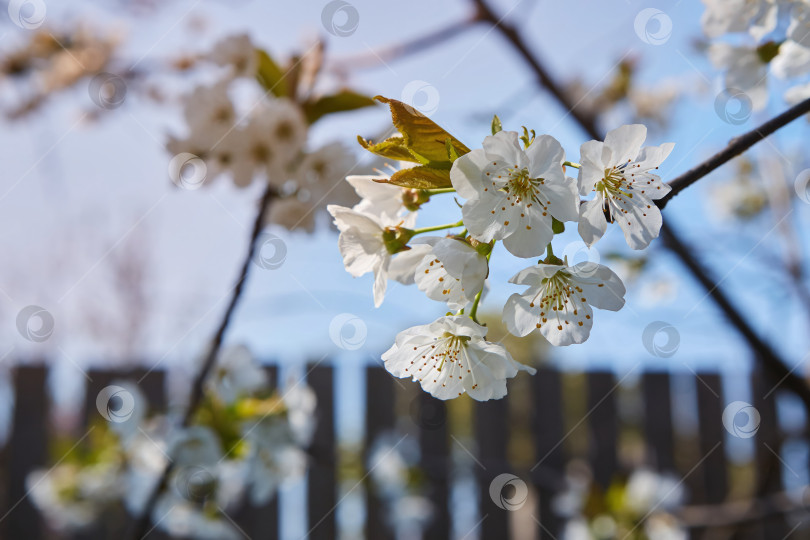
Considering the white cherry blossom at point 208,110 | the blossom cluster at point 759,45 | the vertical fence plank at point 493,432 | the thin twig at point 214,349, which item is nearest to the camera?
the blossom cluster at point 759,45

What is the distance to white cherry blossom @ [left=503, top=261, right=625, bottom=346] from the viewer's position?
0.61 meters

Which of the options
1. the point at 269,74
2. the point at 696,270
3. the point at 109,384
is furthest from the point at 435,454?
the point at 269,74

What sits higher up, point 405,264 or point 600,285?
point 405,264

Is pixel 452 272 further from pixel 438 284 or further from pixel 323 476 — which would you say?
pixel 323 476

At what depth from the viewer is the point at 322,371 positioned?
2.86 meters

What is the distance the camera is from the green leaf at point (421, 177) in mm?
603

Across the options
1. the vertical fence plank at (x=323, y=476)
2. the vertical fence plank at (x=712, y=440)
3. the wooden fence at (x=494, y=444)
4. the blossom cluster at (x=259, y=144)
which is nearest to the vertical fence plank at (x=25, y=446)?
the wooden fence at (x=494, y=444)

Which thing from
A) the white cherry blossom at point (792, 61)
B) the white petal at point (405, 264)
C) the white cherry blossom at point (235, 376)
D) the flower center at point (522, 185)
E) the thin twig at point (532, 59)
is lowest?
the white cherry blossom at point (792, 61)

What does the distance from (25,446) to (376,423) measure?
1560mm

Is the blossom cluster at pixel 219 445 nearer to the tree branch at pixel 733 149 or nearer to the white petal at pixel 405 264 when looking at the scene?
the white petal at pixel 405 264

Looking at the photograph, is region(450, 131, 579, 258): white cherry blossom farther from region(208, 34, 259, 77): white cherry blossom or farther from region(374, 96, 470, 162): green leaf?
region(208, 34, 259, 77): white cherry blossom

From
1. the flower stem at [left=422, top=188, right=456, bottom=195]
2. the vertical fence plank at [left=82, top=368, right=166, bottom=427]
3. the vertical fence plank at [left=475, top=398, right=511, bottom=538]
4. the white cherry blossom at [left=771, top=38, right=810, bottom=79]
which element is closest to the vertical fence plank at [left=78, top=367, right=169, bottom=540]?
the vertical fence plank at [left=82, top=368, right=166, bottom=427]

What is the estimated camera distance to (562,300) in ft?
2.11

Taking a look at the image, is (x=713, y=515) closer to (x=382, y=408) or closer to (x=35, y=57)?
(x=382, y=408)
